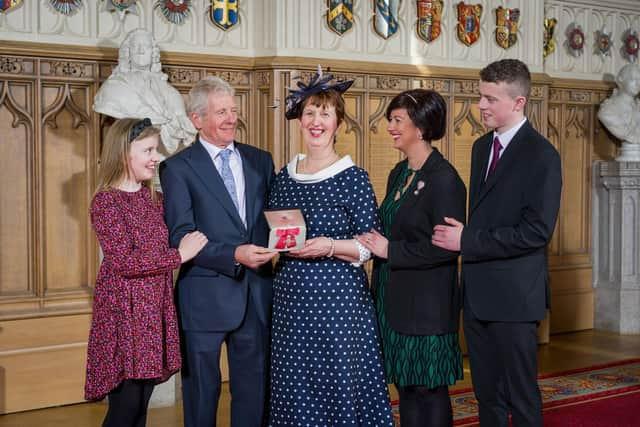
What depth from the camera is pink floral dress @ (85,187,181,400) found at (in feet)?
11.7

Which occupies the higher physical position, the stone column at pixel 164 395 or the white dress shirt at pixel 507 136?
the white dress shirt at pixel 507 136

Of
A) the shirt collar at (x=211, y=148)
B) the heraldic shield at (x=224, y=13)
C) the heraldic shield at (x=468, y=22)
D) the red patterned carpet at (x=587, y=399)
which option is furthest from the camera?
the heraldic shield at (x=468, y=22)

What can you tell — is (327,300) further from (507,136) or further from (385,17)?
(385,17)

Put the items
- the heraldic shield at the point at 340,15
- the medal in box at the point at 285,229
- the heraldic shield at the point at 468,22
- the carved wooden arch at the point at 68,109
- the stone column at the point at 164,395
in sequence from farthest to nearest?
the heraldic shield at the point at 468,22 < the heraldic shield at the point at 340,15 < the carved wooden arch at the point at 68,109 < the stone column at the point at 164,395 < the medal in box at the point at 285,229

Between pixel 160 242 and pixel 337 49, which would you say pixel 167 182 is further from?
pixel 337 49

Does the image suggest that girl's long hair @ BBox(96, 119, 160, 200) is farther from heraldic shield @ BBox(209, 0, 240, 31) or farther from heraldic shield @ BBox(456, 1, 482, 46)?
Result: heraldic shield @ BBox(456, 1, 482, 46)

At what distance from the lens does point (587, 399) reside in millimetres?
5977

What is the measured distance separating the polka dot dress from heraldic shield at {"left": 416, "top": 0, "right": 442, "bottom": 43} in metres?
3.77

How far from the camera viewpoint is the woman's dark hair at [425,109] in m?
3.85

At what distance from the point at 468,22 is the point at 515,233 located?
13.6ft

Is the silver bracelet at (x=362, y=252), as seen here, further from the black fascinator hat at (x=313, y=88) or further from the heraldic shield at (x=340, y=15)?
the heraldic shield at (x=340, y=15)

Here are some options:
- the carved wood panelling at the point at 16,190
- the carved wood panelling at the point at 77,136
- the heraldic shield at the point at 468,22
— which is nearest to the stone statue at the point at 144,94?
the carved wood panelling at the point at 77,136

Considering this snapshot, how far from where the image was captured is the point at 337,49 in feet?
22.2

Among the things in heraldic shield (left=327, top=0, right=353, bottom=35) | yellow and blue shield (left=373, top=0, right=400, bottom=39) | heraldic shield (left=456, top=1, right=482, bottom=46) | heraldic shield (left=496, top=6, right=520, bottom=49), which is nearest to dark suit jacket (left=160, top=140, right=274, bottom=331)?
heraldic shield (left=327, top=0, right=353, bottom=35)
